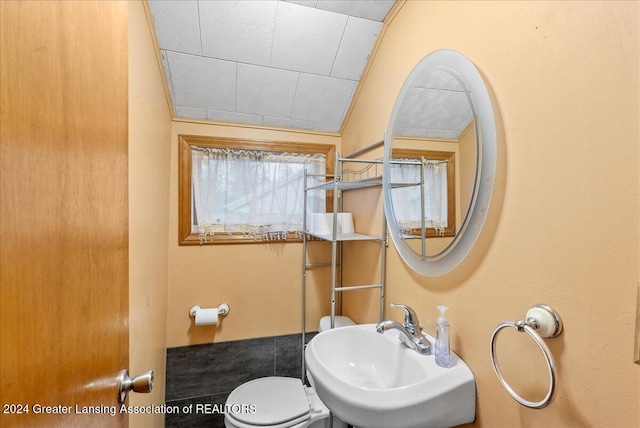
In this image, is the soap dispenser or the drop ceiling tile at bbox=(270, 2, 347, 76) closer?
the soap dispenser

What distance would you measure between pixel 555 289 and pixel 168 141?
1967mm

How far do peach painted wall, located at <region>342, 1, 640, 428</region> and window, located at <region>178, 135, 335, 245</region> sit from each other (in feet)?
4.09

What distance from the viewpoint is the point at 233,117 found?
180 cm

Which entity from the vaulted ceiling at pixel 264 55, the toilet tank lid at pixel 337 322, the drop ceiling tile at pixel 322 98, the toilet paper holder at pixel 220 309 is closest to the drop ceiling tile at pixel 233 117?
the vaulted ceiling at pixel 264 55

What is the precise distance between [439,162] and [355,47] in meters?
0.90

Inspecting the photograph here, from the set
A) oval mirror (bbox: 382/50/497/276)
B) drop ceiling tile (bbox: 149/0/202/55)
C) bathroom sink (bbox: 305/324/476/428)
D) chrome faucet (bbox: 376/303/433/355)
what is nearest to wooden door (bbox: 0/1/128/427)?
bathroom sink (bbox: 305/324/476/428)

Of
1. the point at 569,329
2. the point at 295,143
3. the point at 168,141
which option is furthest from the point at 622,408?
the point at 168,141

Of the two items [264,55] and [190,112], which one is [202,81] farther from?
[264,55]

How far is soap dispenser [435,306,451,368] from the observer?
885mm

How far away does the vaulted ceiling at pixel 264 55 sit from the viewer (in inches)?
50.0

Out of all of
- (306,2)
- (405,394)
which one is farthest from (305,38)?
(405,394)

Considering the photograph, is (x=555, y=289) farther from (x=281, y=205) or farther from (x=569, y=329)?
(x=281, y=205)

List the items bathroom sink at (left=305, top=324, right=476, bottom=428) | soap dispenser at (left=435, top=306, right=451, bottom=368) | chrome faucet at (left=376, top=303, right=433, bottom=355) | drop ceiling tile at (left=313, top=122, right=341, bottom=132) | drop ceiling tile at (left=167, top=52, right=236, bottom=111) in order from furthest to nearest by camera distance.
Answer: drop ceiling tile at (left=313, top=122, right=341, bottom=132) < drop ceiling tile at (left=167, top=52, right=236, bottom=111) < chrome faucet at (left=376, top=303, right=433, bottom=355) < soap dispenser at (left=435, top=306, right=451, bottom=368) < bathroom sink at (left=305, top=324, right=476, bottom=428)

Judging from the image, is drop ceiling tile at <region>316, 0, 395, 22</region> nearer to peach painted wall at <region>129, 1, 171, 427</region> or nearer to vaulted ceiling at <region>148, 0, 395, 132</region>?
vaulted ceiling at <region>148, 0, 395, 132</region>
